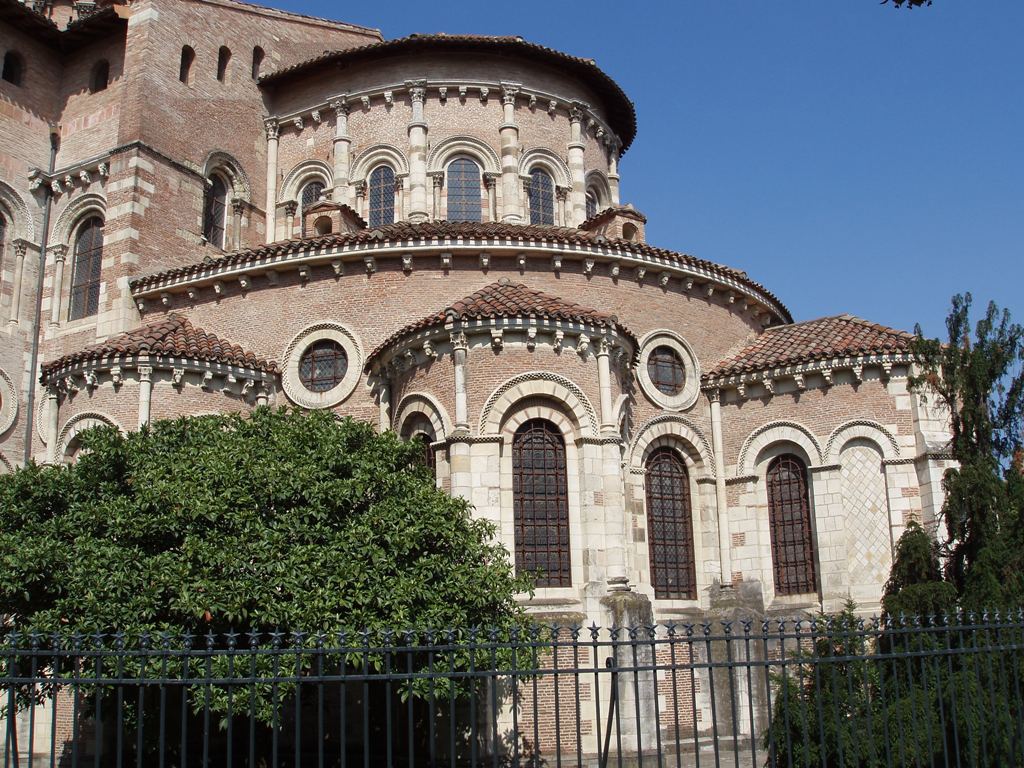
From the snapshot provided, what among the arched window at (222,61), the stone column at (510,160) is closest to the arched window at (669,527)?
the stone column at (510,160)

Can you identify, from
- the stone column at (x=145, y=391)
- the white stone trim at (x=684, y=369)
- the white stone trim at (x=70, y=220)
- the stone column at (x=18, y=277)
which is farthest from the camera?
the white stone trim at (x=70, y=220)

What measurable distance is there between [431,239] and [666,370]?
6.08 m

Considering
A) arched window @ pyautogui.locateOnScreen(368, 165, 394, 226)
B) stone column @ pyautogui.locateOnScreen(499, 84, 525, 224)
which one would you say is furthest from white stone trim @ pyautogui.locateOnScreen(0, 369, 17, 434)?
stone column @ pyautogui.locateOnScreen(499, 84, 525, 224)

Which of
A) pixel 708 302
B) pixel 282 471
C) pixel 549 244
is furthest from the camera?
pixel 708 302

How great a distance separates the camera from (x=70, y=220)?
90.2ft

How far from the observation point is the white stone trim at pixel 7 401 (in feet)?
84.1

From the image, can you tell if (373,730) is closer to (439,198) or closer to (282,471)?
(282,471)

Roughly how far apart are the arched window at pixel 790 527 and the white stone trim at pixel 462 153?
11.1 metres

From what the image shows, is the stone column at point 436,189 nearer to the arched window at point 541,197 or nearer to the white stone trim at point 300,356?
the arched window at point 541,197

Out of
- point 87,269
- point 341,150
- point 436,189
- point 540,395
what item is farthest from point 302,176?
point 540,395

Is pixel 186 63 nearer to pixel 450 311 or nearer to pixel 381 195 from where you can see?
pixel 381 195

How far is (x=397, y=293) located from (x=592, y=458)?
20.7ft

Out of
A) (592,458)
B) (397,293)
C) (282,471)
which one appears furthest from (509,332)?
Answer: (282,471)

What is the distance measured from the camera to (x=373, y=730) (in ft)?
62.0
